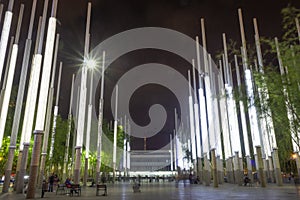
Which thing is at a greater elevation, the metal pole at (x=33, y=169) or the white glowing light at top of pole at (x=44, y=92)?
the white glowing light at top of pole at (x=44, y=92)

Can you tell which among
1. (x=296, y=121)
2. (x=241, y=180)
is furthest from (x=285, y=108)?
(x=241, y=180)

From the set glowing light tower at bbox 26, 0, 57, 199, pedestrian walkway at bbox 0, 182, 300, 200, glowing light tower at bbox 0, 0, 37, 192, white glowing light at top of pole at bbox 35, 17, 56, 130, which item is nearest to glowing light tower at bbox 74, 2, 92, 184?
glowing light tower at bbox 0, 0, 37, 192

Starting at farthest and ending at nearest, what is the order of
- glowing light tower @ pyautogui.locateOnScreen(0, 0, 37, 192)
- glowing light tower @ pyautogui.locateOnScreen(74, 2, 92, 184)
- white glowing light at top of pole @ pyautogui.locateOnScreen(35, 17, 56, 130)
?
glowing light tower @ pyautogui.locateOnScreen(74, 2, 92, 184) → glowing light tower @ pyautogui.locateOnScreen(0, 0, 37, 192) → white glowing light at top of pole @ pyautogui.locateOnScreen(35, 17, 56, 130)

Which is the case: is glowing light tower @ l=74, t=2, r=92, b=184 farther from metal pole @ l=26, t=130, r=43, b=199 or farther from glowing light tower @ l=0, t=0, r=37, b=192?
metal pole @ l=26, t=130, r=43, b=199

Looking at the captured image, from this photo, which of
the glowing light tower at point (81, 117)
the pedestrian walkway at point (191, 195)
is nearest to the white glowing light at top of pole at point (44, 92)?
the pedestrian walkway at point (191, 195)

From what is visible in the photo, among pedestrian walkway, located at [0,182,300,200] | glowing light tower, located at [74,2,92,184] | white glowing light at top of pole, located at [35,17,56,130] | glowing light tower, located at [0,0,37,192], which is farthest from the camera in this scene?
glowing light tower, located at [74,2,92,184]

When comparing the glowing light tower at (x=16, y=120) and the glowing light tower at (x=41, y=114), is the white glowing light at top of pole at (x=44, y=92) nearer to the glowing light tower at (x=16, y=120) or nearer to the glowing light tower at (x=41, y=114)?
the glowing light tower at (x=41, y=114)

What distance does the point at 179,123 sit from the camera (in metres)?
68.9

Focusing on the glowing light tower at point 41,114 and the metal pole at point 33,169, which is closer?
the metal pole at point 33,169

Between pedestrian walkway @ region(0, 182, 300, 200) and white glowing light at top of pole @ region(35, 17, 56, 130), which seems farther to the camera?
white glowing light at top of pole @ region(35, 17, 56, 130)

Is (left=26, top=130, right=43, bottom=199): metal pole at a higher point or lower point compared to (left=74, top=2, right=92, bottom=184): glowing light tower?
lower

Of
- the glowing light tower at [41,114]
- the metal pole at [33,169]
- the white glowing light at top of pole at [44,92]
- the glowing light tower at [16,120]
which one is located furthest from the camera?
the glowing light tower at [16,120]

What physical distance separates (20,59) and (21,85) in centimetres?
557

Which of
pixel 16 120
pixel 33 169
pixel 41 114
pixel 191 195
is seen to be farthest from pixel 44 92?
pixel 191 195
